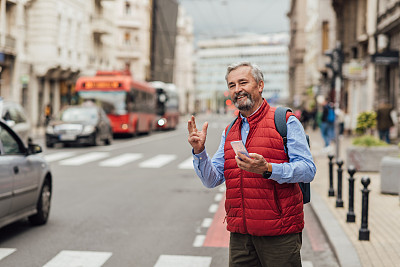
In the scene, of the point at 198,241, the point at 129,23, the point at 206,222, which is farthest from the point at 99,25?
the point at 198,241

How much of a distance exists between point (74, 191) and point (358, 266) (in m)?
7.30

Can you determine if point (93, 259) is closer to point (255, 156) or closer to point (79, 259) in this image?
point (79, 259)

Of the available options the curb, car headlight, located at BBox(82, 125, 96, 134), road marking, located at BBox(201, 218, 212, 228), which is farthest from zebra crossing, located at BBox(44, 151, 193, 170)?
the curb

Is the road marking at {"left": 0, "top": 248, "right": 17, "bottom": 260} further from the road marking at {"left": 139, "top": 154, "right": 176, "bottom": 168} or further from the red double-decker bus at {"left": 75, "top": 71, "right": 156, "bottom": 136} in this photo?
the red double-decker bus at {"left": 75, "top": 71, "right": 156, "bottom": 136}

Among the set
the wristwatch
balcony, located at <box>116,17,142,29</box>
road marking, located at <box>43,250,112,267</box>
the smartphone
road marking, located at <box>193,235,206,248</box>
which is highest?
balcony, located at <box>116,17,142,29</box>

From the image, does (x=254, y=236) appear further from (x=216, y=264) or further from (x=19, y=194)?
(x=19, y=194)

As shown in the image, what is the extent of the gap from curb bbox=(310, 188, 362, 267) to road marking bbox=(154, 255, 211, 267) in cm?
130

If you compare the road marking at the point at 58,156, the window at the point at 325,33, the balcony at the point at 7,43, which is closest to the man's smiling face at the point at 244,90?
the road marking at the point at 58,156

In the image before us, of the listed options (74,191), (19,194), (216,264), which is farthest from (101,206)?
(216,264)

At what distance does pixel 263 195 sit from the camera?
3.68 metres

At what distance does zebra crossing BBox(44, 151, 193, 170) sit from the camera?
18.3 meters

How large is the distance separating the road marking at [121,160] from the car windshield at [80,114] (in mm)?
4081

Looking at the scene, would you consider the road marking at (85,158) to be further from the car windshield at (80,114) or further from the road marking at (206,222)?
the road marking at (206,222)

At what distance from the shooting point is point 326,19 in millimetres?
52125
